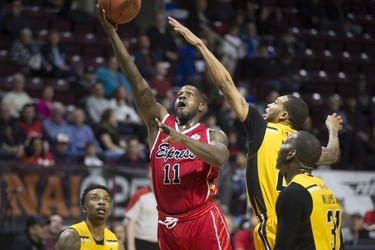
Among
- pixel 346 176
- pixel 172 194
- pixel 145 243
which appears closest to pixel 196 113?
pixel 172 194

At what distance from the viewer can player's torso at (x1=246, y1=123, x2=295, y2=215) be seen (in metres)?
6.87

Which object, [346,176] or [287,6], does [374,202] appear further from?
[287,6]

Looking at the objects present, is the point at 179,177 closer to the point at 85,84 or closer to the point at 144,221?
the point at 144,221

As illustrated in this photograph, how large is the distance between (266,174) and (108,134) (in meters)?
7.57

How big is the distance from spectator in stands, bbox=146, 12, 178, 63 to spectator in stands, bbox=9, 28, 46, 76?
9.04 ft

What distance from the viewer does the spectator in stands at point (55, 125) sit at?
45.3ft

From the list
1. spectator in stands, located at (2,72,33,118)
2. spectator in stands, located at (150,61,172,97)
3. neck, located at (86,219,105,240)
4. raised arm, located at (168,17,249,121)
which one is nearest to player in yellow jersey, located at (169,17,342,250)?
raised arm, located at (168,17,249,121)

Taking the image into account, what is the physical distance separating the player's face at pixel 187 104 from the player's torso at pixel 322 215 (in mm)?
1926

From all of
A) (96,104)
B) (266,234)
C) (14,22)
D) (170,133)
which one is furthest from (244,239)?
(14,22)

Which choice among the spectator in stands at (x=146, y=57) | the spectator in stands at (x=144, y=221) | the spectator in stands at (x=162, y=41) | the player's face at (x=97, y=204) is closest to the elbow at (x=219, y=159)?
the player's face at (x=97, y=204)

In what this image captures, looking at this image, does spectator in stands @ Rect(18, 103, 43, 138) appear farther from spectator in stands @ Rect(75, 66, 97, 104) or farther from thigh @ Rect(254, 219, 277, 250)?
thigh @ Rect(254, 219, 277, 250)

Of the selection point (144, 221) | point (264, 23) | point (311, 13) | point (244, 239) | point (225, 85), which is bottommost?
point (244, 239)

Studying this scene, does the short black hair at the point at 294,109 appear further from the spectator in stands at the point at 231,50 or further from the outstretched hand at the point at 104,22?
the spectator in stands at the point at 231,50

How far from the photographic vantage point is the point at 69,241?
7078 mm
